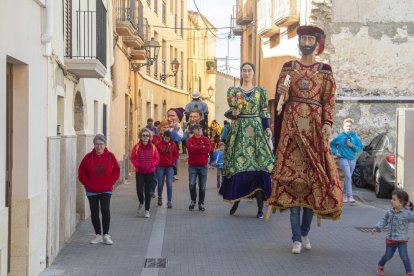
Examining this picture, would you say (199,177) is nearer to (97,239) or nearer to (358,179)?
(97,239)

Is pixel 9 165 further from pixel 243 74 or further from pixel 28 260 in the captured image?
pixel 243 74

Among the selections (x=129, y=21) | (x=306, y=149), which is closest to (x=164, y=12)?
(x=129, y=21)

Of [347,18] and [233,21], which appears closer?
[347,18]

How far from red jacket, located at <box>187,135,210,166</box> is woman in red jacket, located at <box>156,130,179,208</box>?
56cm

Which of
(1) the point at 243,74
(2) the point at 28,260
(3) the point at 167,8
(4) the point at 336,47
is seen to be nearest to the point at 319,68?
(1) the point at 243,74

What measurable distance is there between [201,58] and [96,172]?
44096 mm

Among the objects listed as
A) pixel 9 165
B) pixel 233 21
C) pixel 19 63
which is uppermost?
pixel 233 21

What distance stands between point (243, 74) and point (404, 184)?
410 cm

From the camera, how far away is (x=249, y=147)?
12328mm

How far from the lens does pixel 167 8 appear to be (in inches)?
1399

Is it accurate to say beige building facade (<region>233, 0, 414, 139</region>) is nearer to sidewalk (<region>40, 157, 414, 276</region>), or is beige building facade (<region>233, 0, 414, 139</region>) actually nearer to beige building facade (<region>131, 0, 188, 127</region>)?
beige building facade (<region>131, 0, 188, 127</region>)

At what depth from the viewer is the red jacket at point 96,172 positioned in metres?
9.84

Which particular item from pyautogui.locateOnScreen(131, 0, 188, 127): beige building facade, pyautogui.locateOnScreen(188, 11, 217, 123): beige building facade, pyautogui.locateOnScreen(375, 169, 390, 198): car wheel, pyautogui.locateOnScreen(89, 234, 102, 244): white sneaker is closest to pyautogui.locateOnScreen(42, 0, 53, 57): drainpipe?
pyautogui.locateOnScreen(89, 234, 102, 244): white sneaker

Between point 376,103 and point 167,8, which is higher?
point 167,8
